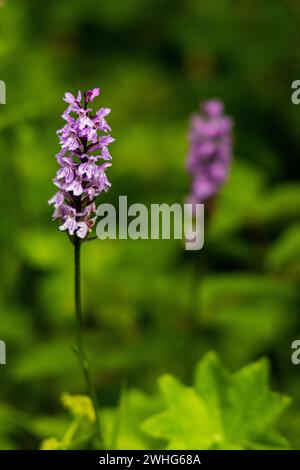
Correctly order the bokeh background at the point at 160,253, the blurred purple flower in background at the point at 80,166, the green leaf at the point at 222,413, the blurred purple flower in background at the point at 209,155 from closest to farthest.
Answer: the blurred purple flower in background at the point at 80,166 < the green leaf at the point at 222,413 < the blurred purple flower in background at the point at 209,155 < the bokeh background at the point at 160,253

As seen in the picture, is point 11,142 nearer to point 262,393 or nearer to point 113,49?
point 262,393

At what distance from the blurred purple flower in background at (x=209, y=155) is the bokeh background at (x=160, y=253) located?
164 mm

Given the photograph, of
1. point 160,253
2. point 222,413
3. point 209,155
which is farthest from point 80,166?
point 160,253

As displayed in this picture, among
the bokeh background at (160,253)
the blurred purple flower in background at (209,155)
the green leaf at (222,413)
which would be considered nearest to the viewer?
the green leaf at (222,413)

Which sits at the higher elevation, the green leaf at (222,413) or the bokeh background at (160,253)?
the bokeh background at (160,253)

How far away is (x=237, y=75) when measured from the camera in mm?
6277

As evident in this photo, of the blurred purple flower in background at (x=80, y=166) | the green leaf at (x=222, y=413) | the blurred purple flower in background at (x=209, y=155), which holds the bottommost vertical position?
the green leaf at (x=222, y=413)

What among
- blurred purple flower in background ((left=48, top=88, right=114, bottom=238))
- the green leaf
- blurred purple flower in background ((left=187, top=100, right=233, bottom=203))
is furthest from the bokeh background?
blurred purple flower in background ((left=48, top=88, right=114, bottom=238))

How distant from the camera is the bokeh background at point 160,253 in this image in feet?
12.8

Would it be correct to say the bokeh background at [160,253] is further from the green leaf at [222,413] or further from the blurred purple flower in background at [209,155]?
the green leaf at [222,413]

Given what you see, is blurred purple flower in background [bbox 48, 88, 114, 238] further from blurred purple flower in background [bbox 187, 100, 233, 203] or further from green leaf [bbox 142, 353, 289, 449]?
blurred purple flower in background [bbox 187, 100, 233, 203]

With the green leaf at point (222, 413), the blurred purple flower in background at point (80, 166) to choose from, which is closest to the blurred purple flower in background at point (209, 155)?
the green leaf at point (222, 413)

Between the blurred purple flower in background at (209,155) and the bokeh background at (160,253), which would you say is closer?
the blurred purple flower in background at (209,155)

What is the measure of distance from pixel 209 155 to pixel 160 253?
106 cm
